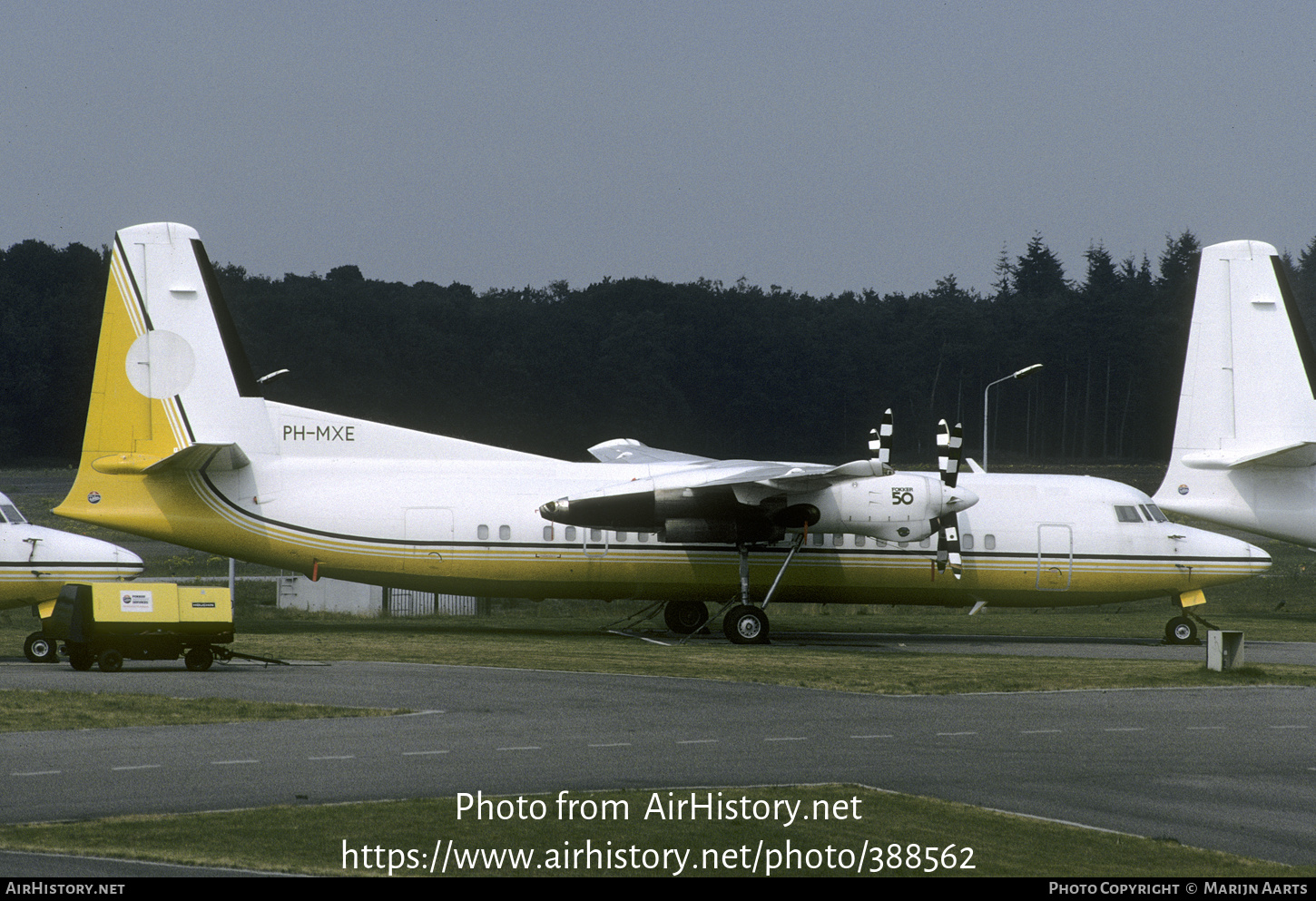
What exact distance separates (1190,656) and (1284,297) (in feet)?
39.7

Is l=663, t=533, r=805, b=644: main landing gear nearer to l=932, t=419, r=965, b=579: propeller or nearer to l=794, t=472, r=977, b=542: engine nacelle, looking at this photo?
l=794, t=472, r=977, b=542: engine nacelle

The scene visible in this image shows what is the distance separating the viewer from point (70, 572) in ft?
84.4

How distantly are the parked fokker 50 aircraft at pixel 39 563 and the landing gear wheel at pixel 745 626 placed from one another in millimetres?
12622

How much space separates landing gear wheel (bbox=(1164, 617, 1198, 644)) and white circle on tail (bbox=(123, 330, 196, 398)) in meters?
23.0

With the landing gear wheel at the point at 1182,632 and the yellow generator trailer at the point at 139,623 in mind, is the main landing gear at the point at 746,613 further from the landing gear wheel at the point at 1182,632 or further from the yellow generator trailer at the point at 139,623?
the yellow generator trailer at the point at 139,623

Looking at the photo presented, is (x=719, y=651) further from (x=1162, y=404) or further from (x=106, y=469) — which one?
(x=1162, y=404)

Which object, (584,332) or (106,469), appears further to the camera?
(584,332)

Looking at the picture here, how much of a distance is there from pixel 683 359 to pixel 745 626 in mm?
101832

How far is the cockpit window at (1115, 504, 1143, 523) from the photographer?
32188mm

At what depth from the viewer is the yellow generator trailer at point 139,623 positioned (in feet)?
71.9

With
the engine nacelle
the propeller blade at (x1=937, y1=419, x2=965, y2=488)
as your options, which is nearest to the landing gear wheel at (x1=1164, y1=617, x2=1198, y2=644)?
the engine nacelle

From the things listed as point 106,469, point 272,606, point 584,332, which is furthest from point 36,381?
point 106,469

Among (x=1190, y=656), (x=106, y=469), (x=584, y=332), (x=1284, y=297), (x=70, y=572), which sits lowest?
(x=1190, y=656)

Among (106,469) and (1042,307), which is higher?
(1042,307)
